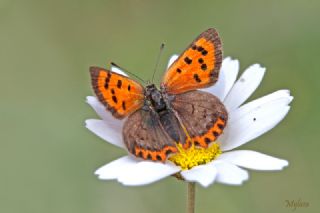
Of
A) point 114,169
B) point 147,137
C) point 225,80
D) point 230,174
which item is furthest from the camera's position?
point 225,80

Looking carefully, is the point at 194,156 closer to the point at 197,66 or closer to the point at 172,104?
the point at 172,104

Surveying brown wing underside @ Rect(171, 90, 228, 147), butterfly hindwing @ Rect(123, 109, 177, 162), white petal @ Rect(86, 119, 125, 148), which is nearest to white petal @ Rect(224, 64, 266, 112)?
brown wing underside @ Rect(171, 90, 228, 147)

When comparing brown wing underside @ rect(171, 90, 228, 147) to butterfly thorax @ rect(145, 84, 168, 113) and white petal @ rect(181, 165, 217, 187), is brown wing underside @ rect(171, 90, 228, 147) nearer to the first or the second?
butterfly thorax @ rect(145, 84, 168, 113)

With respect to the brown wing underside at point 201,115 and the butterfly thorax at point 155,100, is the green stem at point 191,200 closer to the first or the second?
the brown wing underside at point 201,115

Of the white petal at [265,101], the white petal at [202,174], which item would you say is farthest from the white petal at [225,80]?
the white petal at [202,174]

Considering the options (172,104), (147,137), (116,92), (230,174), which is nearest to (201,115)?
(172,104)
